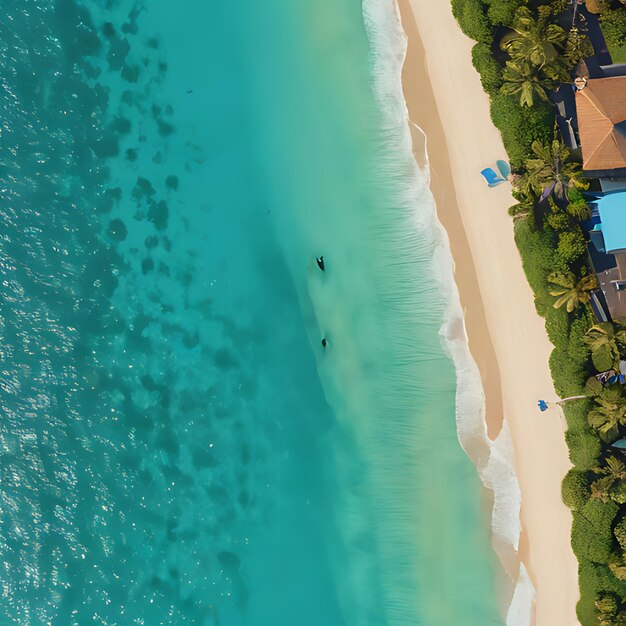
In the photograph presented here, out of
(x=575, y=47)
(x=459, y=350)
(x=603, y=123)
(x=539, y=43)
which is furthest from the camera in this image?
(x=459, y=350)

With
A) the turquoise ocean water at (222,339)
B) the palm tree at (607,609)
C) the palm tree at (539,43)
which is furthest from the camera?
the turquoise ocean water at (222,339)

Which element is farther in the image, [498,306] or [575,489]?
[498,306]

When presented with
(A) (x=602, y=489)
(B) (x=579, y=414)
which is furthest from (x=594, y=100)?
(A) (x=602, y=489)

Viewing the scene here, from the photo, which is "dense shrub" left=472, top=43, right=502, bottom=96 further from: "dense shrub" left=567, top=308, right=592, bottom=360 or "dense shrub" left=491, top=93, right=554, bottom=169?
"dense shrub" left=567, top=308, right=592, bottom=360

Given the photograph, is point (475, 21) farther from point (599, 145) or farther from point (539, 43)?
point (599, 145)

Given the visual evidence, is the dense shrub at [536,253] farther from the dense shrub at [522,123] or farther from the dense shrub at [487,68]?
the dense shrub at [487,68]

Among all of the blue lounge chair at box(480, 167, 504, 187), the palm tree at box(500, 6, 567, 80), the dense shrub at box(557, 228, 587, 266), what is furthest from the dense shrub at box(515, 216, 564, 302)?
the palm tree at box(500, 6, 567, 80)

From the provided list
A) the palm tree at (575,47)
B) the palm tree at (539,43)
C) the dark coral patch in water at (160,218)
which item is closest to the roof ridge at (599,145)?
the palm tree at (539,43)
